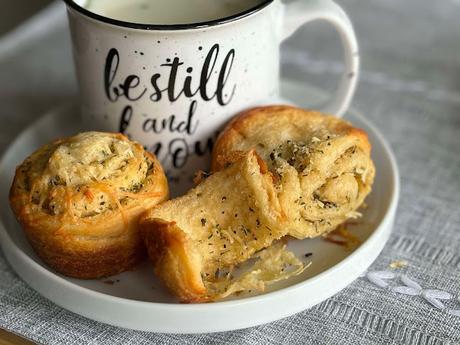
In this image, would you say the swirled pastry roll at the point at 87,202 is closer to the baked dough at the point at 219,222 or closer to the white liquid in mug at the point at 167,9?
the baked dough at the point at 219,222

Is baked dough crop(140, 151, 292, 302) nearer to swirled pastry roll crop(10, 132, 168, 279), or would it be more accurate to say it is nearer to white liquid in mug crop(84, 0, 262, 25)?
swirled pastry roll crop(10, 132, 168, 279)

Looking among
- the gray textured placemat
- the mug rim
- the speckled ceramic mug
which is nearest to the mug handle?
the speckled ceramic mug

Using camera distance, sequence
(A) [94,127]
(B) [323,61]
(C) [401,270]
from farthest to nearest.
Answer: (B) [323,61]
(A) [94,127]
(C) [401,270]

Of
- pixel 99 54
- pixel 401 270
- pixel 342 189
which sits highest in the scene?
pixel 99 54

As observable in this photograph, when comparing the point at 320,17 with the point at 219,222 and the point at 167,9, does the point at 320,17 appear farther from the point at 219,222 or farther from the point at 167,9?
the point at 219,222

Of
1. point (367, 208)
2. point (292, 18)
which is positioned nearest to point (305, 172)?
point (367, 208)

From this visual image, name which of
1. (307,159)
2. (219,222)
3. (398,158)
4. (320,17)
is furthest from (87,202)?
(398,158)

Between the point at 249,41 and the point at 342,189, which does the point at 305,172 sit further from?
the point at 249,41
